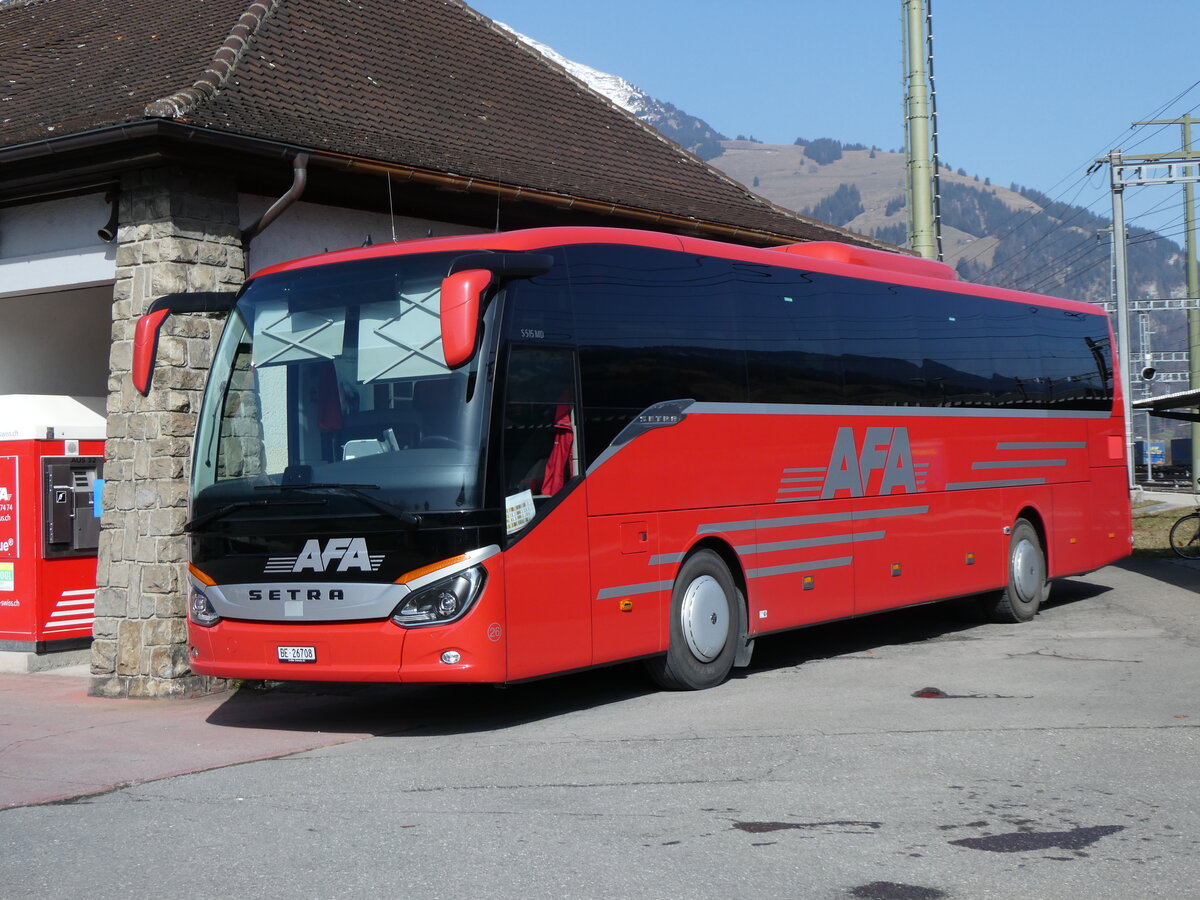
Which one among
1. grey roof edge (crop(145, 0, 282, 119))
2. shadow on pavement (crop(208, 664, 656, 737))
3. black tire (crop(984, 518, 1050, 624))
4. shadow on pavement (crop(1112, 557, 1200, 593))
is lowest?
shadow on pavement (crop(208, 664, 656, 737))

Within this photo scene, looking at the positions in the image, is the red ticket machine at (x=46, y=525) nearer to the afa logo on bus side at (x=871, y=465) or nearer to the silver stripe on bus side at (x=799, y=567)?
the silver stripe on bus side at (x=799, y=567)

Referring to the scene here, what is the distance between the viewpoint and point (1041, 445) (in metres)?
16.3

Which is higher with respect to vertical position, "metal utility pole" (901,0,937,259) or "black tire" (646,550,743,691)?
"metal utility pole" (901,0,937,259)

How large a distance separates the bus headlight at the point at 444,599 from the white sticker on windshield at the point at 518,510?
1.22 feet

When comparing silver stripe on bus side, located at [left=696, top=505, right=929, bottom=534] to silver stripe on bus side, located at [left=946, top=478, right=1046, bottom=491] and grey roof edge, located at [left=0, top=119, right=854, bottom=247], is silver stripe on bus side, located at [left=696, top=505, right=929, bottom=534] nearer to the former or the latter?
silver stripe on bus side, located at [left=946, top=478, right=1046, bottom=491]

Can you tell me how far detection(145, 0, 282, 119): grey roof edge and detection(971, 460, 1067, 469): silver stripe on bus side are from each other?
7893 millimetres

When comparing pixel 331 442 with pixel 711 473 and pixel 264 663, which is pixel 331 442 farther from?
pixel 711 473

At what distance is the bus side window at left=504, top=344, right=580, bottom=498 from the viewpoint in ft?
31.0

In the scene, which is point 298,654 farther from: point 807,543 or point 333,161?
point 333,161

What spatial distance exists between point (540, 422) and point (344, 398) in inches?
48.7

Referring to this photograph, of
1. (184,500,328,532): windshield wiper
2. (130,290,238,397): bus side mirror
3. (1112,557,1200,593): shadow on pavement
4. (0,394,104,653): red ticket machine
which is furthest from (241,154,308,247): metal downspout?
(1112,557,1200,593): shadow on pavement

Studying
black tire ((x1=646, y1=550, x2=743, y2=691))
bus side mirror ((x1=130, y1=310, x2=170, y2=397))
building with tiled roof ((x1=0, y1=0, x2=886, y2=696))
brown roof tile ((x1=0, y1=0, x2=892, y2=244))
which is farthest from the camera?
brown roof tile ((x1=0, y1=0, x2=892, y2=244))

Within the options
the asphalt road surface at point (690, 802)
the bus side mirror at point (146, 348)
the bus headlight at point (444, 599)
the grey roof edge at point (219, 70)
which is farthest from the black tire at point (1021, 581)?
the bus side mirror at point (146, 348)

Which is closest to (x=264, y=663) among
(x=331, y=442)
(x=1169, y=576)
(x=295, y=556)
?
(x=295, y=556)
